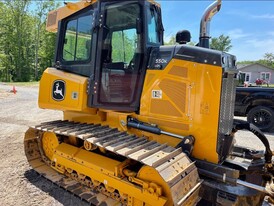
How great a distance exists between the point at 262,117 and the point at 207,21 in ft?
19.6

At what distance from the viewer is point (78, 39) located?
4254 mm

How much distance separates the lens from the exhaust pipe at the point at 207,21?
3.71 m

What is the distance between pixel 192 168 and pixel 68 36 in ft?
10.4

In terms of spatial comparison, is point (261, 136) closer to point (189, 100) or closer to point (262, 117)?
point (189, 100)

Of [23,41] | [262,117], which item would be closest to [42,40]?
[23,41]

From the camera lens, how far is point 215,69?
312 cm

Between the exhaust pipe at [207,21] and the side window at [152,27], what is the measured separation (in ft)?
2.39

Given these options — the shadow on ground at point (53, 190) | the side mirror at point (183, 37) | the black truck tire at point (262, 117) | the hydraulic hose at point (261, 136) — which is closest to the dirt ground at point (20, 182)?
the shadow on ground at point (53, 190)

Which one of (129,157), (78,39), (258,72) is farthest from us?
(258,72)

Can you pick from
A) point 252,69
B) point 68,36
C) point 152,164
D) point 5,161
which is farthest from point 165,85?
point 252,69

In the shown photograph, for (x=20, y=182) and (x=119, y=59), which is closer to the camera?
(x=119, y=59)

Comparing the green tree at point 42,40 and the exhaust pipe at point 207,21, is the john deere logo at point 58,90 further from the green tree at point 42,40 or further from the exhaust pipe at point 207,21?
the green tree at point 42,40

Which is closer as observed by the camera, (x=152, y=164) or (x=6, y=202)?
(x=152, y=164)

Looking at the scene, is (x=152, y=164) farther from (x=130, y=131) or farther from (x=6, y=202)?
(x=6, y=202)
